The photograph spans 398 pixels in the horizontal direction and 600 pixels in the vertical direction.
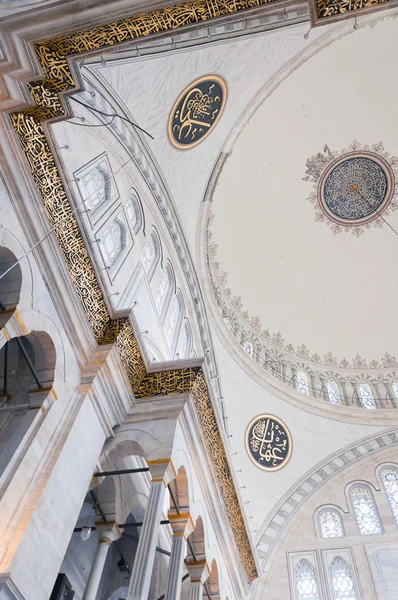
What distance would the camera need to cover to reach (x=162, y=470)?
560 centimetres

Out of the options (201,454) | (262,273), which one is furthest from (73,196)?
(262,273)

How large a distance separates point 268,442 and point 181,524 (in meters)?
6.32

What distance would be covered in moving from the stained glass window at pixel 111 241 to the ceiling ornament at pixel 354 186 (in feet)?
26.7

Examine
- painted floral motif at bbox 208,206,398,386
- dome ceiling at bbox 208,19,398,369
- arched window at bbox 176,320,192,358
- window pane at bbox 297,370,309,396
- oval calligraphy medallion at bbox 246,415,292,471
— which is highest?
dome ceiling at bbox 208,19,398,369

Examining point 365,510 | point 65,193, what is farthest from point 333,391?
point 65,193

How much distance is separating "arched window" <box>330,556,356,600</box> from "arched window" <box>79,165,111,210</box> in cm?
871

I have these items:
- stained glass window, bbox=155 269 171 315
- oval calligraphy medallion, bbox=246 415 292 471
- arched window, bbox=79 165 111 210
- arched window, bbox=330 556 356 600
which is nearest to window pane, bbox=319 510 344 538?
arched window, bbox=330 556 356 600

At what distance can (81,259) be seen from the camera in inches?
230

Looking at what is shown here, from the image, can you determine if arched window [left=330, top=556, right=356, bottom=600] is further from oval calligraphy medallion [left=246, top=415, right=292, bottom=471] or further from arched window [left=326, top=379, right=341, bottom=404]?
arched window [left=326, top=379, right=341, bottom=404]

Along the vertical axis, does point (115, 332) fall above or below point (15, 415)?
above

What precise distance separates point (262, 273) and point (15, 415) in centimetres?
1005

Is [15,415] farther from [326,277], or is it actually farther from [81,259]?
[326,277]

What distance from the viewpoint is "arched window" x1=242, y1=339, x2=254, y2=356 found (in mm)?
12590

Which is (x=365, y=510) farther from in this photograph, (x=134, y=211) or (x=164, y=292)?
(x=134, y=211)
